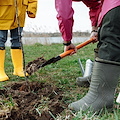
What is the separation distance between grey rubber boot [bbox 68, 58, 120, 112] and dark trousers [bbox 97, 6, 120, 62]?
76 millimetres

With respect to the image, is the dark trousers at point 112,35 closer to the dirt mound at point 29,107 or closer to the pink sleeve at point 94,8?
the dirt mound at point 29,107

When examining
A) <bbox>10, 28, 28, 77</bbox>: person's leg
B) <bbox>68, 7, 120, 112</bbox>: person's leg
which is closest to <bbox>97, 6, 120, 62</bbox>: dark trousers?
<bbox>68, 7, 120, 112</bbox>: person's leg

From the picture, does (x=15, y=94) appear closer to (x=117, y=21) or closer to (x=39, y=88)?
(x=39, y=88)

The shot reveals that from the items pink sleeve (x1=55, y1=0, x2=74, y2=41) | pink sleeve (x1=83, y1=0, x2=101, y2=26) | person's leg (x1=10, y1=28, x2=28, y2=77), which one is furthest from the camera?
person's leg (x1=10, y1=28, x2=28, y2=77)

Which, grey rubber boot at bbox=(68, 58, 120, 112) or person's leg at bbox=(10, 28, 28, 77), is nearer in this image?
grey rubber boot at bbox=(68, 58, 120, 112)

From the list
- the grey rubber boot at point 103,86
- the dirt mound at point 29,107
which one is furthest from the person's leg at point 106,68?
the dirt mound at point 29,107

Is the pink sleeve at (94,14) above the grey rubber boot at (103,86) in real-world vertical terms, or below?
above

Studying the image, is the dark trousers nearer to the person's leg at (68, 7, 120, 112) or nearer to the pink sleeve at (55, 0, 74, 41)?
the person's leg at (68, 7, 120, 112)

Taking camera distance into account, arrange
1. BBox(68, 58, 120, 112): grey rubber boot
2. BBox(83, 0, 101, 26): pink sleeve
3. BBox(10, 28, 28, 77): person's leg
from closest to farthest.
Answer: BBox(68, 58, 120, 112): grey rubber boot < BBox(83, 0, 101, 26): pink sleeve < BBox(10, 28, 28, 77): person's leg

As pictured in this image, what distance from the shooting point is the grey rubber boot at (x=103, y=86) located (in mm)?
1501

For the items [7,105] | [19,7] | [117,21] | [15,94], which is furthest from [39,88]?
[19,7]

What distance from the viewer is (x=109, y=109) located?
155 cm

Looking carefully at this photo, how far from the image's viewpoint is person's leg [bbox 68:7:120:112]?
1437 millimetres

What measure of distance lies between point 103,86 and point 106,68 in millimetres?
169
